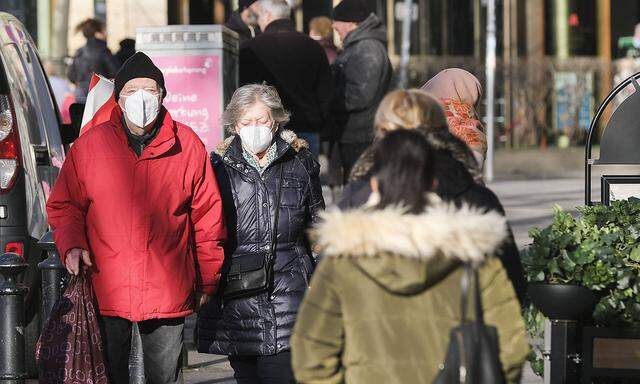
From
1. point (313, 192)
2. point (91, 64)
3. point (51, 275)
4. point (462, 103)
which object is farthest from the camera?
point (91, 64)

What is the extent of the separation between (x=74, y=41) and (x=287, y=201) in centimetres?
2036

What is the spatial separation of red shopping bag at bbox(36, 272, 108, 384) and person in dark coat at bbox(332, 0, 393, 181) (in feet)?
20.1

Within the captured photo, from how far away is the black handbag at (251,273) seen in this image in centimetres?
622

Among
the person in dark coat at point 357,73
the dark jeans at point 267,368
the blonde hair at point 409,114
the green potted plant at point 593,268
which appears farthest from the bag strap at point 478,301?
the person in dark coat at point 357,73

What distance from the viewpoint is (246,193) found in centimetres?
634

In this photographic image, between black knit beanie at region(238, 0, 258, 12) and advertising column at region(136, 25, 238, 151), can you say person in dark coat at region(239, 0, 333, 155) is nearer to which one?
advertising column at region(136, 25, 238, 151)

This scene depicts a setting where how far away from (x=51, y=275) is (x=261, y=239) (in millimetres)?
1158

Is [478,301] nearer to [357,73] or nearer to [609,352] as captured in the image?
[609,352]

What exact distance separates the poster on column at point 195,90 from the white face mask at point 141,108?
12.1ft

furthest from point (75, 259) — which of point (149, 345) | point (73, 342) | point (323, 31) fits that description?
point (323, 31)

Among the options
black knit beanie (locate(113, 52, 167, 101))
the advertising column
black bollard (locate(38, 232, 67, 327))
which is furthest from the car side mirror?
black knit beanie (locate(113, 52, 167, 101))

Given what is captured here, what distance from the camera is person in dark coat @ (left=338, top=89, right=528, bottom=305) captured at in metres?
4.33

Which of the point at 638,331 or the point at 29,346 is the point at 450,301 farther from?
the point at 29,346

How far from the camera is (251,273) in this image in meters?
6.24
